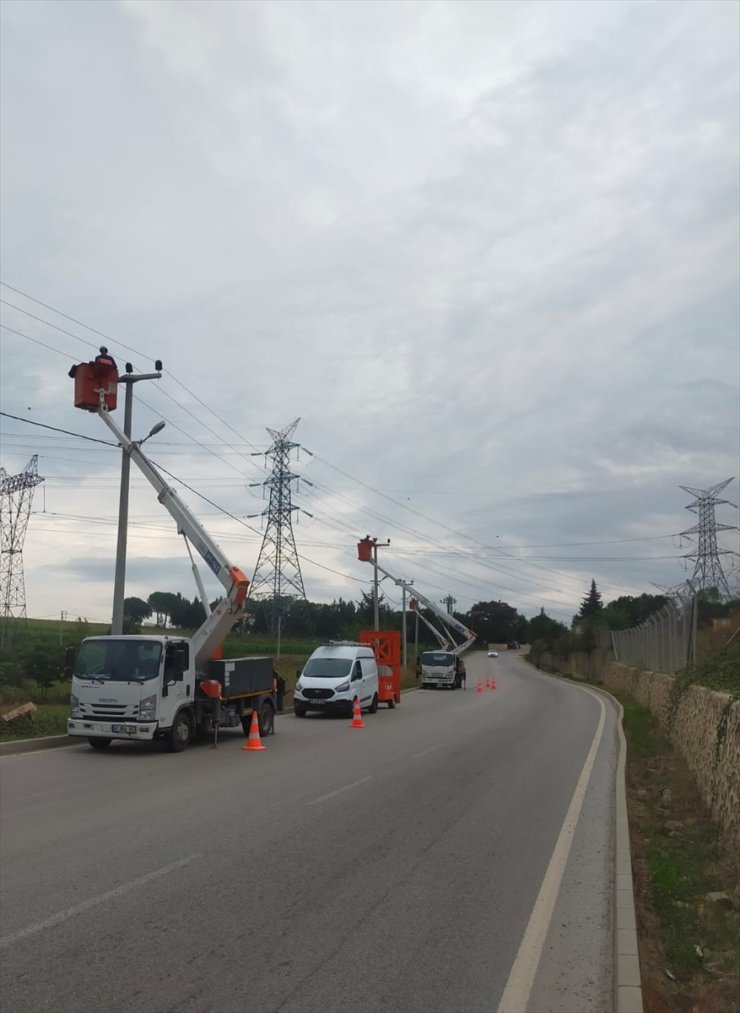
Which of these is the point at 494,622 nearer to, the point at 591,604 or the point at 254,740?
the point at 591,604

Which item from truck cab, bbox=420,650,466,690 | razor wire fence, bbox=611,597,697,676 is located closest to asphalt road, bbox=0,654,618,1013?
razor wire fence, bbox=611,597,697,676

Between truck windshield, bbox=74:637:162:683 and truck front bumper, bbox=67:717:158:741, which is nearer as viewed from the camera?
truck front bumper, bbox=67:717:158:741

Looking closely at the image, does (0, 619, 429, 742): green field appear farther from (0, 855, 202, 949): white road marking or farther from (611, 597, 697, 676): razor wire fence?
(611, 597, 697, 676): razor wire fence

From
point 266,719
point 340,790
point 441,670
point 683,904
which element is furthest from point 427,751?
point 441,670

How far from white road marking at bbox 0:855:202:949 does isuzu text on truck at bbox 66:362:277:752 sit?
8.34 meters

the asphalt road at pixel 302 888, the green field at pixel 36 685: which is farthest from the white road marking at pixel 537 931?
the green field at pixel 36 685

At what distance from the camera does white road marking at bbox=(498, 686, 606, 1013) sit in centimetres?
514

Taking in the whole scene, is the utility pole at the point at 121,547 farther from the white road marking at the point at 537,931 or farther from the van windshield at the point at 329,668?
the white road marking at the point at 537,931

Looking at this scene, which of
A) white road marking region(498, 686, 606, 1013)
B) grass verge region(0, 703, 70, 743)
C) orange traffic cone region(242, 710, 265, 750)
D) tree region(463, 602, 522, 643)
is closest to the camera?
white road marking region(498, 686, 606, 1013)

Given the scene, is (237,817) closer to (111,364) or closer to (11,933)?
(11,933)

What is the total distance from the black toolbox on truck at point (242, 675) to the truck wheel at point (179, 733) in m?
1.24

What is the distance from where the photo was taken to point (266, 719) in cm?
2062

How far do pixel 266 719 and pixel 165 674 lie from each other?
189 inches

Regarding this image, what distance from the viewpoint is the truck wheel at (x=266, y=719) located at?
20359mm
